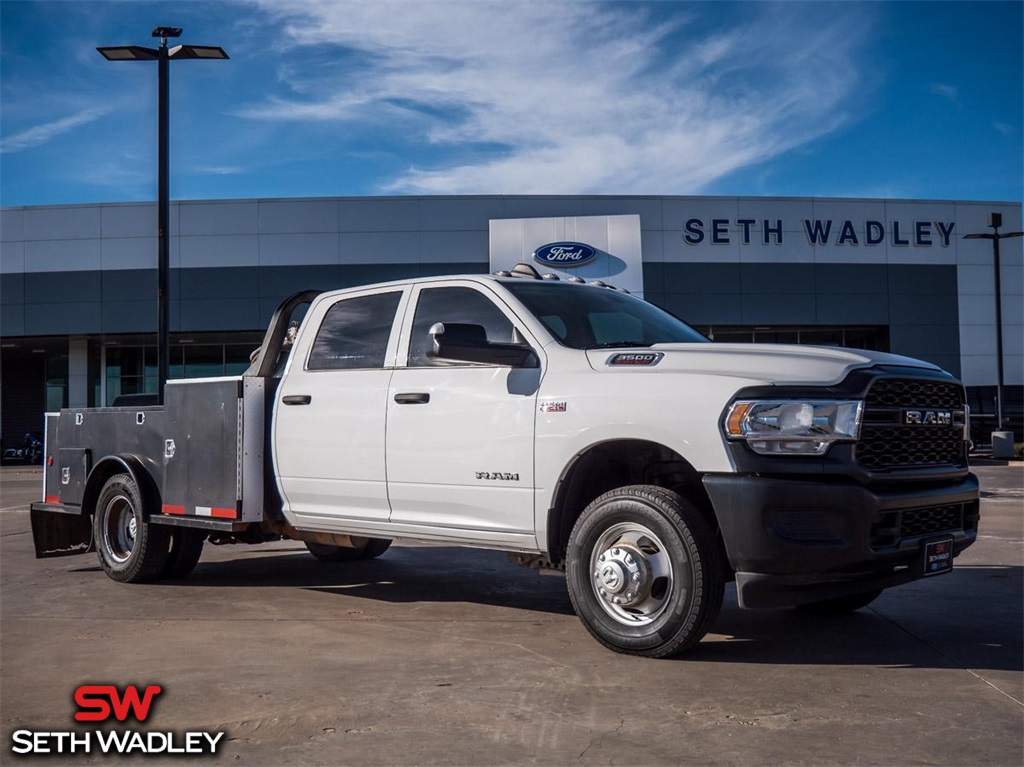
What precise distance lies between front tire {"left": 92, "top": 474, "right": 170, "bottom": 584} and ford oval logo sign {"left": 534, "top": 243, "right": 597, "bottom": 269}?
2130 centimetres

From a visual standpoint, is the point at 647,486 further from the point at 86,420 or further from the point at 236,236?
the point at 236,236

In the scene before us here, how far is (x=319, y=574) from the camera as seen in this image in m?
8.30

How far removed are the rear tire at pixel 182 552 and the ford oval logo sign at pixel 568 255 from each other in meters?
21.4

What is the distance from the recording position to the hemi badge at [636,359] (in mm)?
5211

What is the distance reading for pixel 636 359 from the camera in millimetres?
5266

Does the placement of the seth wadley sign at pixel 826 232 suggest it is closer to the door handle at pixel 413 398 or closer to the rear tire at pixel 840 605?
the rear tire at pixel 840 605

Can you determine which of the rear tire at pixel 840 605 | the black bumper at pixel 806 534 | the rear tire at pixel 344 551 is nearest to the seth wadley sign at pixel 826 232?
the rear tire at pixel 344 551

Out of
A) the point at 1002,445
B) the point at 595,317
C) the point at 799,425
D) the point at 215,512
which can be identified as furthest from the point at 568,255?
the point at 799,425

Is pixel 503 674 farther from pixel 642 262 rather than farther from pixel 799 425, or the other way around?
pixel 642 262

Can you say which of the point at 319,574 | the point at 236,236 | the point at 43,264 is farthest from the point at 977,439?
the point at 43,264

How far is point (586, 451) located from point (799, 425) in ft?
3.74

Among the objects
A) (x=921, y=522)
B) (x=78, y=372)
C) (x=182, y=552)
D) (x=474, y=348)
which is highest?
(x=78, y=372)

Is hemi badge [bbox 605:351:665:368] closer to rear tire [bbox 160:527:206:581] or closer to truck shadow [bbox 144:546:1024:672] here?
truck shadow [bbox 144:546:1024:672]

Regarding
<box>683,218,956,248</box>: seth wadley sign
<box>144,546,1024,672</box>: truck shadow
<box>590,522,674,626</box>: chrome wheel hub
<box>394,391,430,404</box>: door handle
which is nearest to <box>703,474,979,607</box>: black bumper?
<box>590,522,674,626</box>: chrome wheel hub
